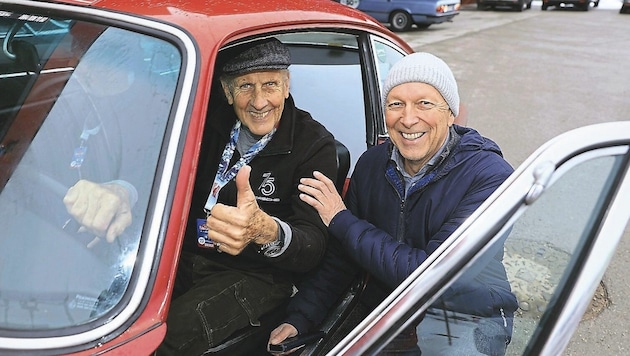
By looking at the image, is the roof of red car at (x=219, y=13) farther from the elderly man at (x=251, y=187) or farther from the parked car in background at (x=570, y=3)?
the parked car in background at (x=570, y=3)

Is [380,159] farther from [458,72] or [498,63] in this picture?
[498,63]

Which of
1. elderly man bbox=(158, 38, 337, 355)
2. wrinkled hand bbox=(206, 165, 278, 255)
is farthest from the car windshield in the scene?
elderly man bbox=(158, 38, 337, 355)

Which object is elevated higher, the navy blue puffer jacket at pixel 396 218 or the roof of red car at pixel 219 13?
the roof of red car at pixel 219 13

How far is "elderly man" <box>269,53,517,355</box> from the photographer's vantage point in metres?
1.66

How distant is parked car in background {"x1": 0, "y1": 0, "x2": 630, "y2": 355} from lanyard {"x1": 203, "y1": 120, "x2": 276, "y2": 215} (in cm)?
38

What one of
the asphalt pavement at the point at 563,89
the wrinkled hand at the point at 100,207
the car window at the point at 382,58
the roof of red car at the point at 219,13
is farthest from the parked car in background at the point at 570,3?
the wrinkled hand at the point at 100,207

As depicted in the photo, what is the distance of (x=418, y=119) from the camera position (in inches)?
69.8

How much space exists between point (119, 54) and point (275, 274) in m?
0.92

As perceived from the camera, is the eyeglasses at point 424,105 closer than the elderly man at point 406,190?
No

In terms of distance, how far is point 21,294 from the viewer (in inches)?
49.0

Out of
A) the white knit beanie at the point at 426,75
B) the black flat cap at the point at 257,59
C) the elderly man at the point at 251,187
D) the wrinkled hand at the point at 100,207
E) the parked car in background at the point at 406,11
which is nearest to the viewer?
the wrinkled hand at the point at 100,207

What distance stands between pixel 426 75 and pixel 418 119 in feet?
0.45

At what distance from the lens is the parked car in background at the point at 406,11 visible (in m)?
13.3

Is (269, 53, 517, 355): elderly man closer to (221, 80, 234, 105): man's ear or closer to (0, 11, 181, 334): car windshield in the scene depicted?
(221, 80, 234, 105): man's ear
